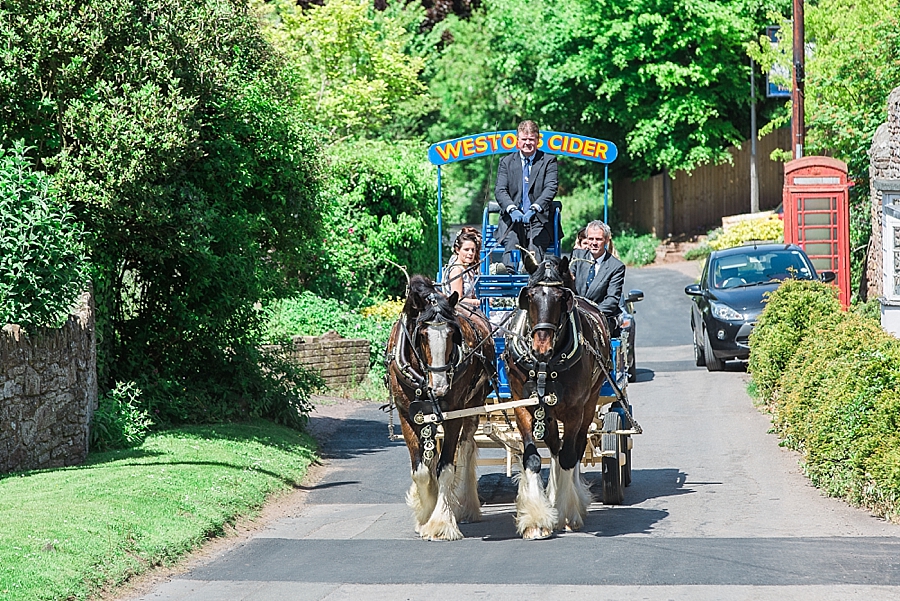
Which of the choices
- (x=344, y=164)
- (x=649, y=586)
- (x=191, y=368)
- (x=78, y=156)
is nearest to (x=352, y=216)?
(x=344, y=164)

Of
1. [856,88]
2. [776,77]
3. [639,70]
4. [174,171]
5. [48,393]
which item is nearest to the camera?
[48,393]

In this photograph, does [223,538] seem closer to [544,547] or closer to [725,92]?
[544,547]

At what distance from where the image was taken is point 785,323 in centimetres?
1675

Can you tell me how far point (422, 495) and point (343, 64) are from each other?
85.3 feet

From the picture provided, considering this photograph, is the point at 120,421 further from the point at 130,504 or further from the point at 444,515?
the point at 444,515

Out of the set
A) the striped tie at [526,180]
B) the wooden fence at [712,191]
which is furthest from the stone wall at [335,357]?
the wooden fence at [712,191]

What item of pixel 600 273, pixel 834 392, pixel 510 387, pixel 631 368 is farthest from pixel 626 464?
pixel 631 368

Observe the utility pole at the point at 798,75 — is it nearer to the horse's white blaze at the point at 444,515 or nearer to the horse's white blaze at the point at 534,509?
the horse's white blaze at the point at 534,509

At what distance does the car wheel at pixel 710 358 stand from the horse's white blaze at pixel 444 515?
11.9 meters

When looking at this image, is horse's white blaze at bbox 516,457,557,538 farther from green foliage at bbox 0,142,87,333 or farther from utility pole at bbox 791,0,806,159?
utility pole at bbox 791,0,806,159

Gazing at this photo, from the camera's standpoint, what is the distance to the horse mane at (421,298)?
9891 millimetres

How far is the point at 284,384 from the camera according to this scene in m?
16.9

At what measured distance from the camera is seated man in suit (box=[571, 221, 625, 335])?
11.7m

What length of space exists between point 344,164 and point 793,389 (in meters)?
14.0
